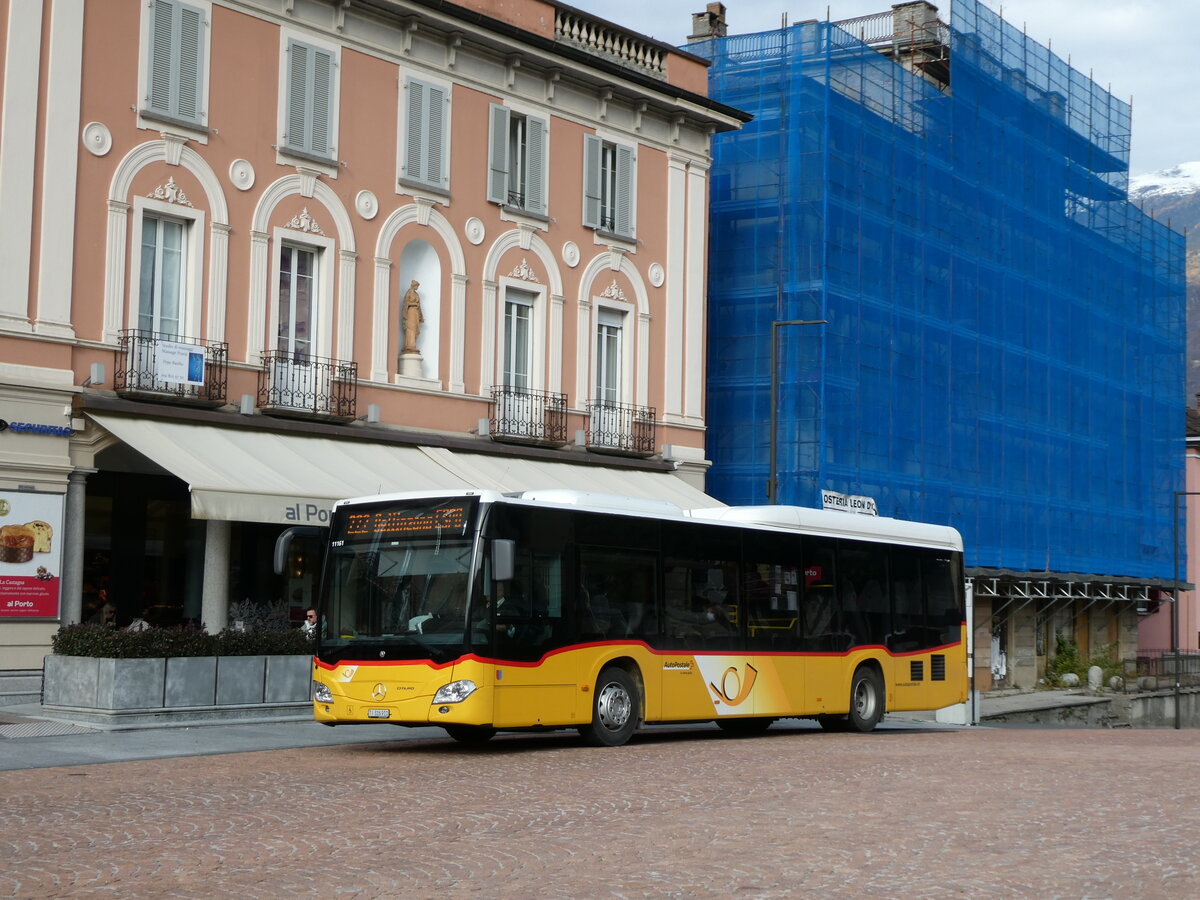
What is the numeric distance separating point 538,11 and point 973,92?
1690cm

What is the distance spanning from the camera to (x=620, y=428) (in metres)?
34.4

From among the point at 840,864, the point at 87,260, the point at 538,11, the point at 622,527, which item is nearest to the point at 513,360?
the point at 538,11

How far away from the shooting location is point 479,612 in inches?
725

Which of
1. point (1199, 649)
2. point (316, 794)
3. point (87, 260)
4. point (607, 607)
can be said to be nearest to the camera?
point (316, 794)

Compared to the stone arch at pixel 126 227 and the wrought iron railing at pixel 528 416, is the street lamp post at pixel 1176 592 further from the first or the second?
the stone arch at pixel 126 227

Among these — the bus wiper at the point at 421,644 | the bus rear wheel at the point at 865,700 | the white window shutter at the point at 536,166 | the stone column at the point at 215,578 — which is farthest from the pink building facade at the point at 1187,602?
the bus wiper at the point at 421,644

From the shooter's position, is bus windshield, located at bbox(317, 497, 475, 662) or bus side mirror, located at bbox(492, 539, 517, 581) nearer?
bus side mirror, located at bbox(492, 539, 517, 581)

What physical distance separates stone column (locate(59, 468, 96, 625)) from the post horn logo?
9.59 m

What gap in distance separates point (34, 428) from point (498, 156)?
1116cm

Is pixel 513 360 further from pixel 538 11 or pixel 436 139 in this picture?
pixel 538 11

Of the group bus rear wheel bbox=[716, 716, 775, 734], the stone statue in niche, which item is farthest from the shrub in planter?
the stone statue in niche

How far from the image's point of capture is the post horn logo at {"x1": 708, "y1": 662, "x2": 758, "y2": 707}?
70.8 feet

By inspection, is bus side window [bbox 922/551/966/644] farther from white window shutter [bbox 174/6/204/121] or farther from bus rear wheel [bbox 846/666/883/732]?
white window shutter [bbox 174/6/204/121]

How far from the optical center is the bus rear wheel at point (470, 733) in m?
20.1
